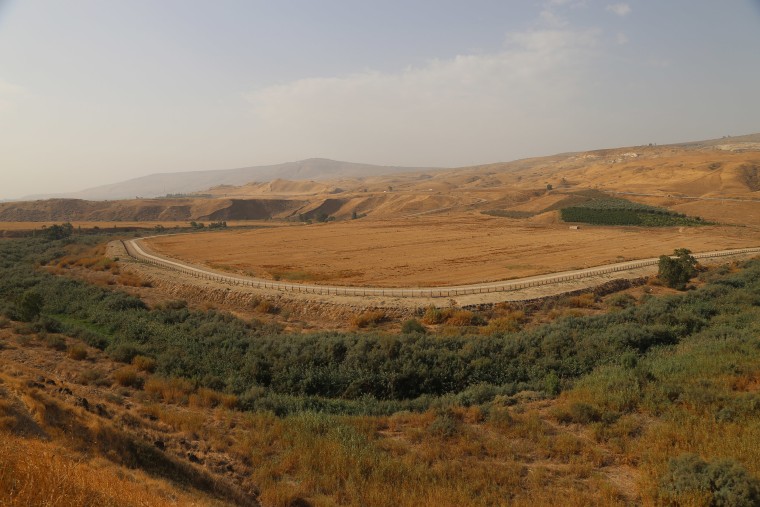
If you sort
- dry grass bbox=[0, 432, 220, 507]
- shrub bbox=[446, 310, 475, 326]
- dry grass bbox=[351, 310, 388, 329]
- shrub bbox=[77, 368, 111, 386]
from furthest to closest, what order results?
dry grass bbox=[351, 310, 388, 329] → shrub bbox=[446, 310, 475, 326] → shrub bbox=[77, 368, 111, 386] → dry grass bbox=[0, 432, 220, 507]

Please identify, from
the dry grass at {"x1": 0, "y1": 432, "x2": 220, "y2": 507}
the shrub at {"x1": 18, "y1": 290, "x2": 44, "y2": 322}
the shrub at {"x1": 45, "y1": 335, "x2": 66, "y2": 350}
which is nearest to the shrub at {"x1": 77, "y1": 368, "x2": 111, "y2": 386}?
the shrub at {"x1": 45, "y1": 335, "x2": 66, "y2": 350}

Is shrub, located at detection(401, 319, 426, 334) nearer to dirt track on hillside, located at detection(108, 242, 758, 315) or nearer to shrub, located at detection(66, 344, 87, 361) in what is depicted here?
dirt track on hillside, located at detection(108, 242, 758, 315)

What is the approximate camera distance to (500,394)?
14898 millimetres

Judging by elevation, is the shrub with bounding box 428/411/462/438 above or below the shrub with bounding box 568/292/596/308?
above

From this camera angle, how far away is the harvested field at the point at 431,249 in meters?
39.7

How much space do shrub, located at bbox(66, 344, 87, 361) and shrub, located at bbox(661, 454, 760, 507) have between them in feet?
72.1

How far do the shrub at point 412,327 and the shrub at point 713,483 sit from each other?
15.8 metres

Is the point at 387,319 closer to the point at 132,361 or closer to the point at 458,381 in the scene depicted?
the point at 458,381

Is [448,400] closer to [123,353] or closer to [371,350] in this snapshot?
[371,350]

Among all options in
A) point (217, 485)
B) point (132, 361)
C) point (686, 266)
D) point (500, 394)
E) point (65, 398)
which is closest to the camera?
point (217, 485)

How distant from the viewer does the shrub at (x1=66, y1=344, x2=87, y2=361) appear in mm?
18580

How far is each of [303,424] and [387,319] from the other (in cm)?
1539

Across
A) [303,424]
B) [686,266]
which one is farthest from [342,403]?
[686,266]

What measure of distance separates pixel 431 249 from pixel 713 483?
45137mm
